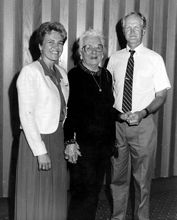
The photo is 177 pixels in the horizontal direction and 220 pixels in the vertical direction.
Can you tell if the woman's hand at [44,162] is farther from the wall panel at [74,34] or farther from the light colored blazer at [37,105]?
the wall panel at [74,34]

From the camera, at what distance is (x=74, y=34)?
A: 3617 millimetres

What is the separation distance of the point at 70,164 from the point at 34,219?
1.53 feet

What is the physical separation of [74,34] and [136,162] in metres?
1.46

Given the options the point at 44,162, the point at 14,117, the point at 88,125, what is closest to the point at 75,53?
the point at 14,117

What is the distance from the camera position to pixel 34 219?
7.95 feet

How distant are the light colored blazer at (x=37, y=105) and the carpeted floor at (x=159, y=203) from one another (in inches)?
48.8

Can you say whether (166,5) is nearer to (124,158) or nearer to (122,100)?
(122,100)

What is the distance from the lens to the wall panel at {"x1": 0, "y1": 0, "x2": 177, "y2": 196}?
3393 mm

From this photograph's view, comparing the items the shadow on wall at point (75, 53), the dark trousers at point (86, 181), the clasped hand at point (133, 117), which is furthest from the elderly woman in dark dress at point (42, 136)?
the shadow on wall at point (75, 53)

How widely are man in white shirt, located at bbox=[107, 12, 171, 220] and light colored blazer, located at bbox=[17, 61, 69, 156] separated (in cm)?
70

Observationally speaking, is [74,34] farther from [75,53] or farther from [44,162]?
[44,162]

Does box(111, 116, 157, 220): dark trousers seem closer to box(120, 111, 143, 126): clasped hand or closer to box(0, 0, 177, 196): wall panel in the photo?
box(120, 111, 143, 126): clasped hand

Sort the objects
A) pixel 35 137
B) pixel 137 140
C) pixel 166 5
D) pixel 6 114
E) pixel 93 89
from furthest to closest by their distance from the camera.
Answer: pixel 166 5, pixel 6 114, pixel 137 140, pixel 93 89, pixel 35 137

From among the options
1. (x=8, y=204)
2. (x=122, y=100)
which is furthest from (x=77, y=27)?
(x=8, y=204)
